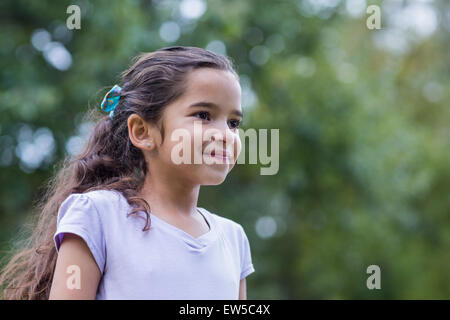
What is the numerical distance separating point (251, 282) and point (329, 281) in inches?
78.1

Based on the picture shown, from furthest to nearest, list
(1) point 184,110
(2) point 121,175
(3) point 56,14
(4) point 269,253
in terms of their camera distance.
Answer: (4) point 269,253 → (3) point 56,14 → (2) point 121,175 → (1) point 184,110

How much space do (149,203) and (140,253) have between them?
0.70ft

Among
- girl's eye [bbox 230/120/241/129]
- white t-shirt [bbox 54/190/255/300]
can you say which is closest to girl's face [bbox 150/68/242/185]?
girl's eye [bbox 230/120/241/129]

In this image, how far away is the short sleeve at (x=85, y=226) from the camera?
1492 mm

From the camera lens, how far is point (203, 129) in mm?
1655

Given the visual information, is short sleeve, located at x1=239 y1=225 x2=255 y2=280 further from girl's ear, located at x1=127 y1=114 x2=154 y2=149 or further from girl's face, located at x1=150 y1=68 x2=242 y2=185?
girl's ear, located at x1=127 y1=114 x2=154 y2=149

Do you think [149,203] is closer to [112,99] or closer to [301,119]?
[112,99]

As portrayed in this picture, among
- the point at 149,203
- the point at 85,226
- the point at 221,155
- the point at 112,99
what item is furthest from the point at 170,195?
the point at 112,99

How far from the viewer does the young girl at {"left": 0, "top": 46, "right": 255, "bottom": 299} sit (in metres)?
1.52

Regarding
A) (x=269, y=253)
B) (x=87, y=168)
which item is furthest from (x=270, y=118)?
(x=87, y=168)

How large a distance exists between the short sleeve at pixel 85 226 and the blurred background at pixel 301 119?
267 cm

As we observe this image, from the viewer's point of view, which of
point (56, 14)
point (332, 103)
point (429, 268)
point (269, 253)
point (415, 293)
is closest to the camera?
point (56, 14)
